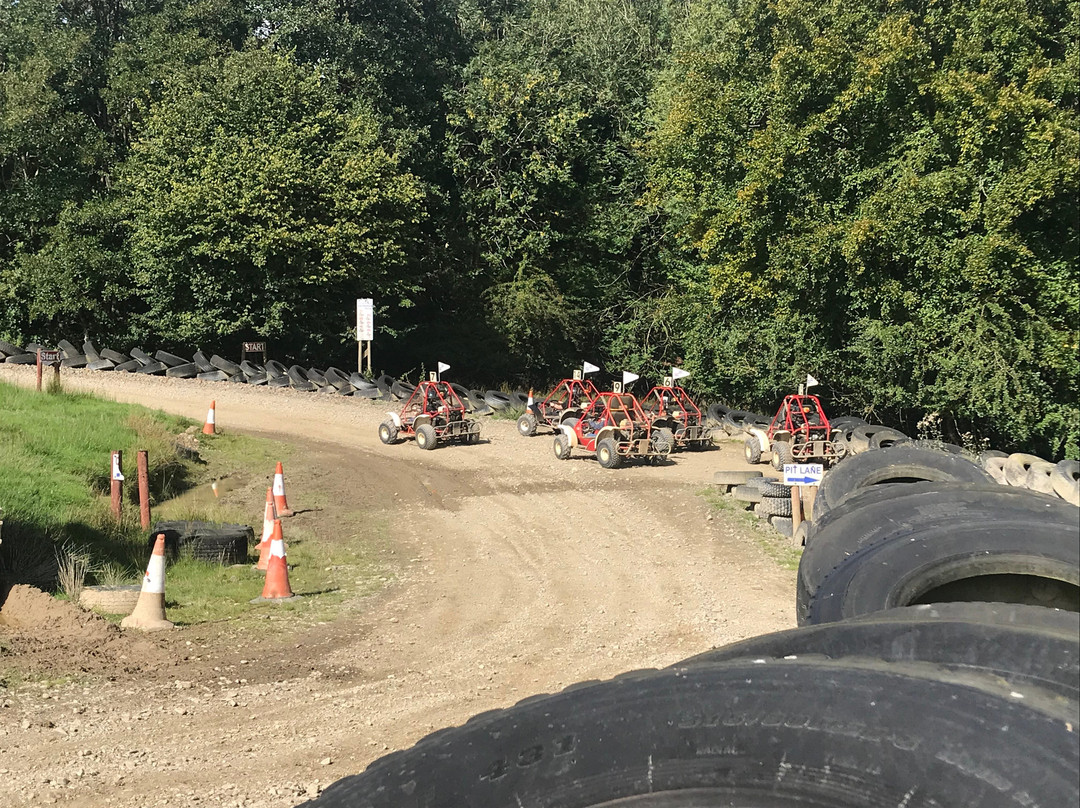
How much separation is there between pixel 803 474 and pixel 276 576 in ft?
17.9

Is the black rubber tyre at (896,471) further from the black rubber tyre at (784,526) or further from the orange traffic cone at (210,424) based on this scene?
the orange traffic cone at (210,424)

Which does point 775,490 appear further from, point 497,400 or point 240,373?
point 240,373

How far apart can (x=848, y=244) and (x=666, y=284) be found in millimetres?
13312

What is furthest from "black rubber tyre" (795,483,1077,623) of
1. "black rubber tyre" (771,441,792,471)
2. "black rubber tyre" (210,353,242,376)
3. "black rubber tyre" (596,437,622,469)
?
"black rubber tyre" (210,353,242,376)

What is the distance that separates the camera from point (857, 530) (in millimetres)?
5152

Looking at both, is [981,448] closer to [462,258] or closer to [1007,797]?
[462,258]

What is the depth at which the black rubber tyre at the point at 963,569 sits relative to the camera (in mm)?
3861

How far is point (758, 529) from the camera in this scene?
13234mm

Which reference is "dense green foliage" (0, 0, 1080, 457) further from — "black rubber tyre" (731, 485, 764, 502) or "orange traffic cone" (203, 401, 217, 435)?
"orange traffic cone" (203, 401, 217, 435)

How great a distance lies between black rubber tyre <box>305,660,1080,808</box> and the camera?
1.94 m

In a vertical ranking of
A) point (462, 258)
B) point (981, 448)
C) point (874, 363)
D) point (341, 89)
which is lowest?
point (981, 448)

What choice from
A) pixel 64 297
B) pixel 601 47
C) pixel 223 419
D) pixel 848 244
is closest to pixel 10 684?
pixel 223 419

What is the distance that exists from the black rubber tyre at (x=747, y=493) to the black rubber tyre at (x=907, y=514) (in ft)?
26.8

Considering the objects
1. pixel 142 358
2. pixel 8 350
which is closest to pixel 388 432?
pixel 142 358
